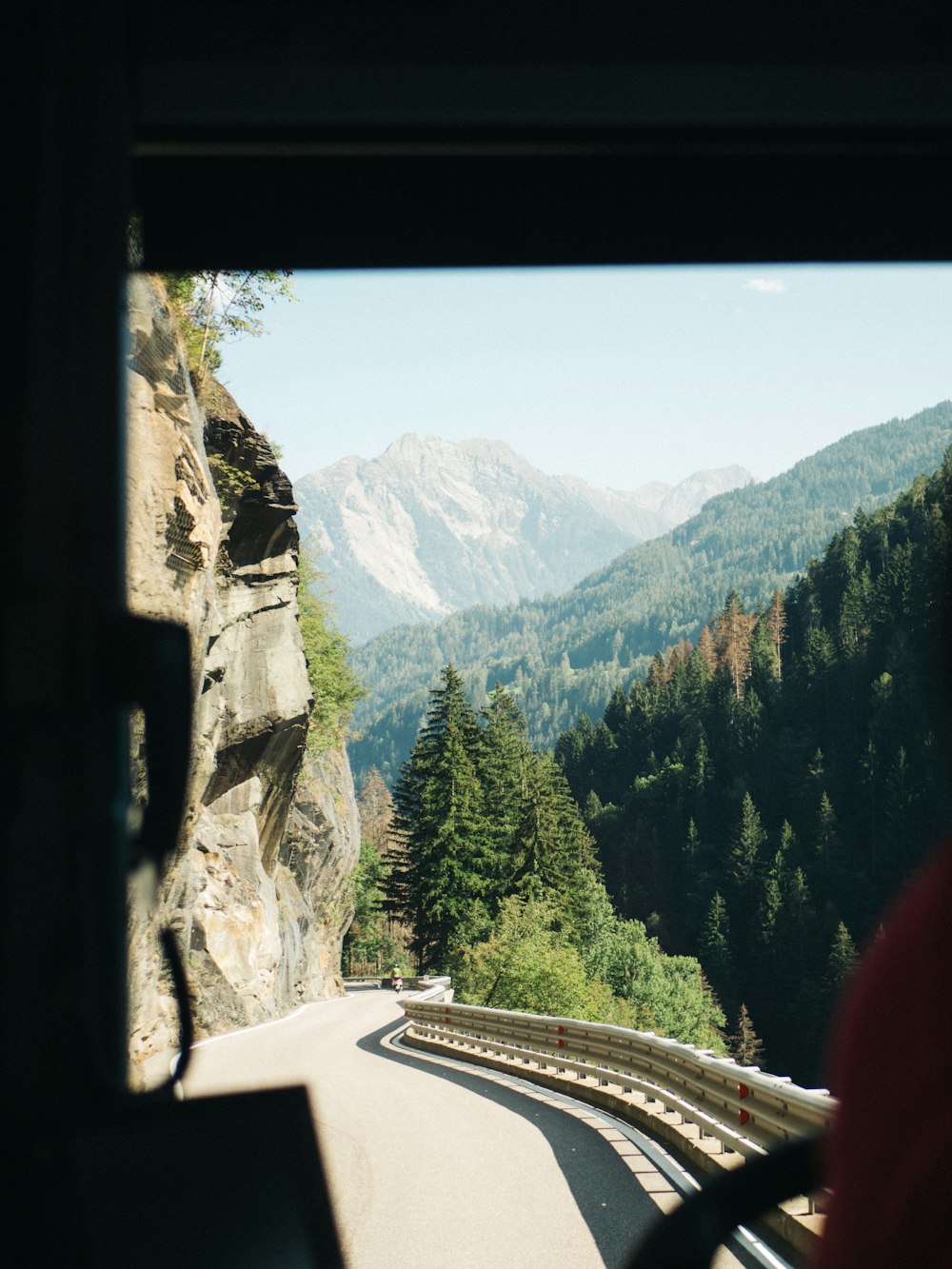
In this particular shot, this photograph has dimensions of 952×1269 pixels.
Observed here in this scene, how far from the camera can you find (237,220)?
77.8 inches

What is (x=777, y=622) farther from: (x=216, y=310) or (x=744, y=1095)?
(x=744, y=1095)

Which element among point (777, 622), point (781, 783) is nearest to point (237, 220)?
point (781, 783)

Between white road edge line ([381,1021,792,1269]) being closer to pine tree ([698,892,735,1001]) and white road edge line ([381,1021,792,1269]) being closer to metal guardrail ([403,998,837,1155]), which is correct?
metal guardrail ([403,998,837,1155])

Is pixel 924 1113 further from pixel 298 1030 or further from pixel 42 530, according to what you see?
pixel 298 1030

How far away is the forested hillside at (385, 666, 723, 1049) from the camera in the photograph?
165 ft

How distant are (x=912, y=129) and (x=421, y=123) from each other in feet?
2.69

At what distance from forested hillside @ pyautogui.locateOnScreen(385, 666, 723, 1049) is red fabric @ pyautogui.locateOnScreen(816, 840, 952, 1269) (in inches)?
1647

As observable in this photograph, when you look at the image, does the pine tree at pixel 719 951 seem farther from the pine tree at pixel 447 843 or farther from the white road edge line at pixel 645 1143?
the white road edge line at pixel 645 1143

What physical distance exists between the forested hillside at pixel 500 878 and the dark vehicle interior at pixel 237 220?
41001mm

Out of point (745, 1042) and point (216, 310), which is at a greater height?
point (216, 310)

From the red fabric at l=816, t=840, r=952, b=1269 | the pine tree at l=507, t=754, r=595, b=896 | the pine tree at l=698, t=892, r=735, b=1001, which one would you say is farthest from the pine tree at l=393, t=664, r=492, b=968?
the red fabric at l=816, t=840, r=952, b=1269

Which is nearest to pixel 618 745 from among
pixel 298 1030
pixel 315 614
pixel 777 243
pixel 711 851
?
pixel 711 851

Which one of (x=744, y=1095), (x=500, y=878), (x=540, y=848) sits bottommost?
(x=744, y=1095)

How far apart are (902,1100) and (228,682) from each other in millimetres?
26235
